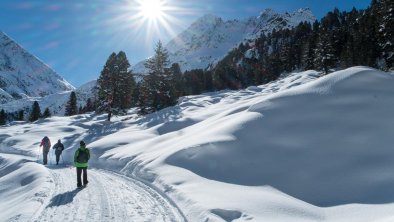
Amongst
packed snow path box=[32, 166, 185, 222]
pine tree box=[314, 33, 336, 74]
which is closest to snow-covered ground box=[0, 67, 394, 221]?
packed snow path box=[32, 166, 185, 222]

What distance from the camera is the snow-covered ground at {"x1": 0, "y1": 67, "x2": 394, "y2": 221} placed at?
11859 mm

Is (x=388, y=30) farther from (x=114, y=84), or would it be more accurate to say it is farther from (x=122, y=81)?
(x=114, y=84)

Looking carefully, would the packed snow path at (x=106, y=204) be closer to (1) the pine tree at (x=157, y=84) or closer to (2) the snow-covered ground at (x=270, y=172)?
(2) the snow-covered ground at (x=270, y=172)

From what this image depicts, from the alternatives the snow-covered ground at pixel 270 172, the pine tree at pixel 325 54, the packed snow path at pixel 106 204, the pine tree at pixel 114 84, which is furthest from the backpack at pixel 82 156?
the pine tree at pixel 325 54

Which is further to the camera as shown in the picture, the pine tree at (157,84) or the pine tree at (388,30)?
the pine tree at (157,84)

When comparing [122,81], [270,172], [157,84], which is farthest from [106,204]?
[122,81]

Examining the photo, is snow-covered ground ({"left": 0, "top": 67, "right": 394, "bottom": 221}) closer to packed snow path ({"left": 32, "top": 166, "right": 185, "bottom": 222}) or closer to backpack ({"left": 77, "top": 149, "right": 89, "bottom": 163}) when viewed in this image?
packed snow path ({"left": 32, "top": 166, "right": 185, "bottom": 222})

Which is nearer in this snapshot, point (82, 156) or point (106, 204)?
point (106, 204)

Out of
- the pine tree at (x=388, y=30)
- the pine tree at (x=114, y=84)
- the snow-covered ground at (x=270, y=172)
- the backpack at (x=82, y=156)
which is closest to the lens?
the snow-covered ground at (x=270, y=172)

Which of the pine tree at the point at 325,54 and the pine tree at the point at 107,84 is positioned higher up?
the pine tree at the point at 325,54

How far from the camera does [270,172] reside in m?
16.0

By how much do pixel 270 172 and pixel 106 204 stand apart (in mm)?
6884

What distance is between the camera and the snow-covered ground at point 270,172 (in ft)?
38.9

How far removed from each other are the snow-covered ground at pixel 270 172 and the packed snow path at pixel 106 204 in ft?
0.12
